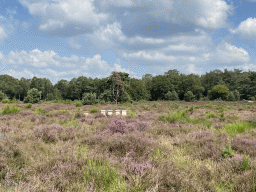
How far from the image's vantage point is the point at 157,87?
205 feet

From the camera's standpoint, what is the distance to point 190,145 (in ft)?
16.3

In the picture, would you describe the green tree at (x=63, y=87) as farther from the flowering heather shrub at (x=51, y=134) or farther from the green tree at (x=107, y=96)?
the flowering heather shrub at (x=51, y=134)

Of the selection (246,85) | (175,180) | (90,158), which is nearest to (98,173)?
(90,158)

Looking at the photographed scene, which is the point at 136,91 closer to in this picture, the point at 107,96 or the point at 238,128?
the point at 107,96

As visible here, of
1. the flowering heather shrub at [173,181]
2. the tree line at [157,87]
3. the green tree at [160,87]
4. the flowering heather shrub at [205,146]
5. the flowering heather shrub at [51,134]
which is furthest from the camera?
the green tree at [160,87]

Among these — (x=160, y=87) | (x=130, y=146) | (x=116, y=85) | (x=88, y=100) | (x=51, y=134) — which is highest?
(x=160, y=87)

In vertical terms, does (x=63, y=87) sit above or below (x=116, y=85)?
above

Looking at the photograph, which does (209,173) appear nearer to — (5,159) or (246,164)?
(246,164)

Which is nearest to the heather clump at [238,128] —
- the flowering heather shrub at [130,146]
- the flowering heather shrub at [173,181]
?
the flowering heather shrub at [130,146]

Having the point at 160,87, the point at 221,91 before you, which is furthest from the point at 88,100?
the point at 160,87

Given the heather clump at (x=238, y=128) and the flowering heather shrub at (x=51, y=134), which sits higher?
the flowering heather shrub at (x=51, y=134)

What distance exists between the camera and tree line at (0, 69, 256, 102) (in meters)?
34.9

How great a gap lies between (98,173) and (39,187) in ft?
3.08

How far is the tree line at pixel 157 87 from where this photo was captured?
114ft
